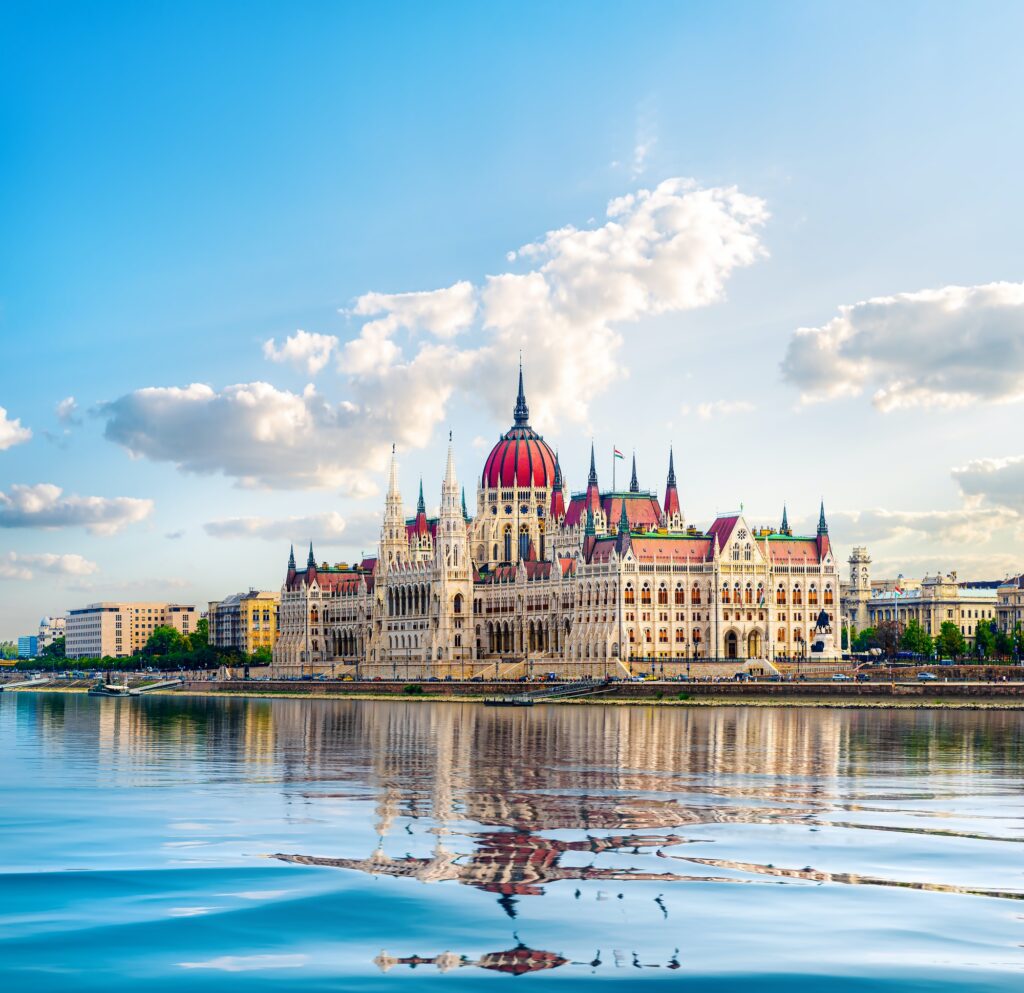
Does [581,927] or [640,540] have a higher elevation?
[640,540]

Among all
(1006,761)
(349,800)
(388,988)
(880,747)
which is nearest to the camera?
(388,988)

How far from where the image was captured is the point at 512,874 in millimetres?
31891

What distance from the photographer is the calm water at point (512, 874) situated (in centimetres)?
2456

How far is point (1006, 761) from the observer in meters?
64.6

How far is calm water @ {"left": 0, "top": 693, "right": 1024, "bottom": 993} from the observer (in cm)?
2456

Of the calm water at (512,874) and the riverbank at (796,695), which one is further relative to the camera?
the riverbank at (796,695)

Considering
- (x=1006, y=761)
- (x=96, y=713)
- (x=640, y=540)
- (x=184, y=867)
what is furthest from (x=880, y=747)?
(x=640, y=540)

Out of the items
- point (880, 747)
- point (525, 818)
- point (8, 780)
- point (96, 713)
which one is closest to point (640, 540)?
point (96, 713)

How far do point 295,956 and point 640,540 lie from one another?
542 ft

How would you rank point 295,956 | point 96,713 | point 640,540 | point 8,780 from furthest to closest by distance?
point 640,540 < point 96,713 < point 8,780 < point 295,956

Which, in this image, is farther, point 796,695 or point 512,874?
point 796,695

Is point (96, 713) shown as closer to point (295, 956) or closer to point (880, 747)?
point (880, 747)

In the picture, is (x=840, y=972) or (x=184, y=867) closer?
(x=840, y=972)

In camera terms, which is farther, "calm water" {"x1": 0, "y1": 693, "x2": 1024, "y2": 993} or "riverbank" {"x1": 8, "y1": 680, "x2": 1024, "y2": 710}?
"riverbank" {"x1": 8, "y1": 680, "x2": 1024, "y2": 710}
